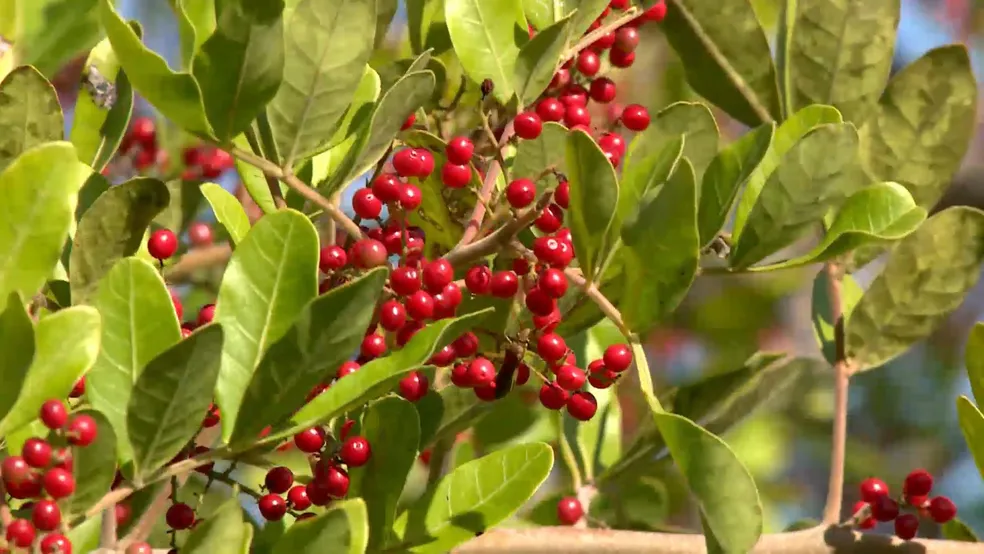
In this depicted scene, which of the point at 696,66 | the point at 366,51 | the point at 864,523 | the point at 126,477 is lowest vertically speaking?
the point at 864,523

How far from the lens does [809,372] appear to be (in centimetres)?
260

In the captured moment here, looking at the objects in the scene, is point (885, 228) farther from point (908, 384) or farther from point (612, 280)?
point (908, 384)

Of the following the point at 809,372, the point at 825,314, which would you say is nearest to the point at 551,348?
the point at 825,314

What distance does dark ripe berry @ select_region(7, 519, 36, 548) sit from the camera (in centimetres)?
65

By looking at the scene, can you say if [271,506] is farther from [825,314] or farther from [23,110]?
[825,314]

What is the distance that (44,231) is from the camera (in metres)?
0.66

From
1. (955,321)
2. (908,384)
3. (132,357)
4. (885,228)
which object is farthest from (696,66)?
(955,321)

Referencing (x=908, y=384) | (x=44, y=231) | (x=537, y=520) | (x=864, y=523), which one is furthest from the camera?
(x=908, y=384)

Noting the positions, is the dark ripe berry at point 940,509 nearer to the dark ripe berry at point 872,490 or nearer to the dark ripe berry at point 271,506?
the dark ripe berry at point 872,490

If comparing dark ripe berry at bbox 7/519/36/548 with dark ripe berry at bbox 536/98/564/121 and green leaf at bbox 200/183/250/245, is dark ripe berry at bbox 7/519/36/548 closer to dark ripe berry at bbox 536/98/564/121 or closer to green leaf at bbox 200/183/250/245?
green leaf at bbox 200/183/250/245

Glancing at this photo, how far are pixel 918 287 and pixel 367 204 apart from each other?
58cm

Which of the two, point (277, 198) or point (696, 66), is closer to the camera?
point (277, 198)

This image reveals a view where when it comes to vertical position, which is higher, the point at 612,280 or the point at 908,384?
the point at 612,280

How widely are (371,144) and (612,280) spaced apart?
212 millimetres
